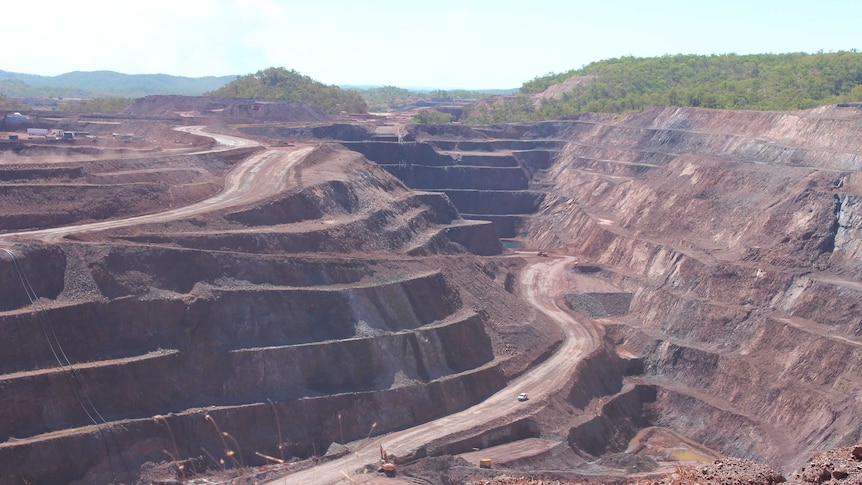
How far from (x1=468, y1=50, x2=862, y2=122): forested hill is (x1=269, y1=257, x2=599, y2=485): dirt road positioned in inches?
1772

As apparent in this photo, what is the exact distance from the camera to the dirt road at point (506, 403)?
4750 cm

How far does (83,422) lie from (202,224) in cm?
1934

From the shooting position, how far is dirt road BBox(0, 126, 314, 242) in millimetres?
56531

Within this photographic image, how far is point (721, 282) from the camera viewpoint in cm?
7188

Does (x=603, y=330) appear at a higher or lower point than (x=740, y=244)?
lower

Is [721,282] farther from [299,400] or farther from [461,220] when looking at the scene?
[299,400]

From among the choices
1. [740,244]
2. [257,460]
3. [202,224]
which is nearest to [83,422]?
[257,460]

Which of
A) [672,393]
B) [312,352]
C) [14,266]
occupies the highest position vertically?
[14,266]

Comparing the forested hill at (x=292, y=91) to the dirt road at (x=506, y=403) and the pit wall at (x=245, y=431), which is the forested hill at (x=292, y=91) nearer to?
the dirt road at (x=506, y=403)

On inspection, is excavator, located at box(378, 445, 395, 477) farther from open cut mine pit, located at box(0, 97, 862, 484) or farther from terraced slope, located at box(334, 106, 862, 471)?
terraced slope, located at box(334, 106, 862, 471)

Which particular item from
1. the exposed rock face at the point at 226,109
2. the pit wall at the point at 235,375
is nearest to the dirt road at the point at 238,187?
the pit wall at the point at 235,375

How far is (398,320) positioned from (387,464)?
14.7 meters

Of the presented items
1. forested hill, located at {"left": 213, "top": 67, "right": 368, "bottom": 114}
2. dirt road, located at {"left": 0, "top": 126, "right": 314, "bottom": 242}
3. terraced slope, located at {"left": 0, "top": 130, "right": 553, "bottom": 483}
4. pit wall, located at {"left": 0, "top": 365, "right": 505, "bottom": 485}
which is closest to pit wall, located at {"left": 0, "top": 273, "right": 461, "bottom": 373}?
terraced slope, located at {"left": 0, "top": 130, "right": 553, "bottom": 483}

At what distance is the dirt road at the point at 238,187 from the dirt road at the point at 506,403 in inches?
836
